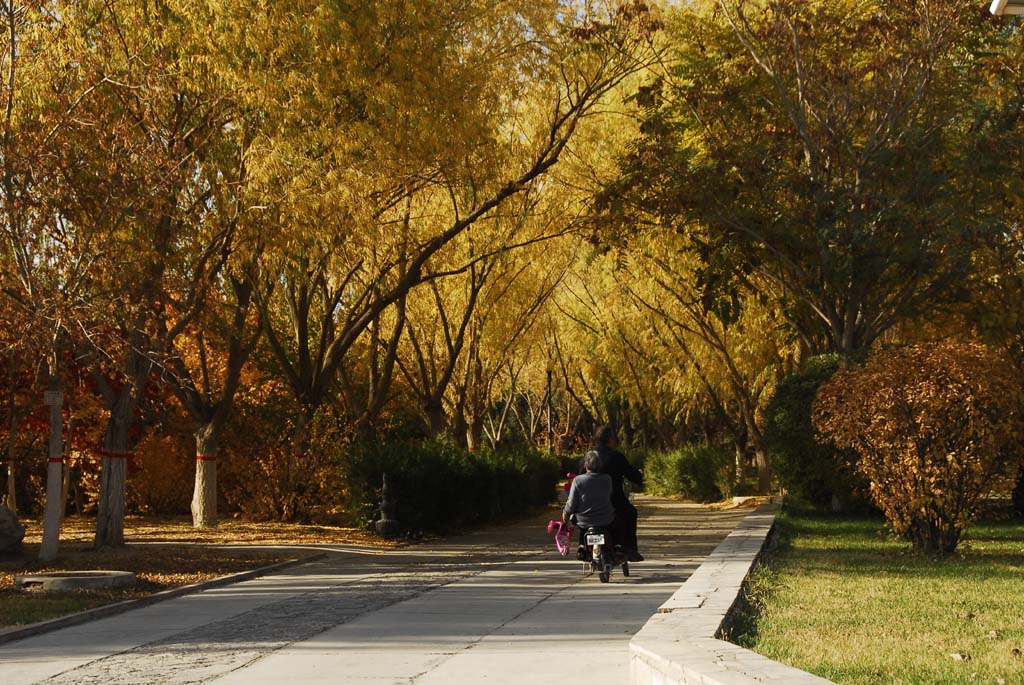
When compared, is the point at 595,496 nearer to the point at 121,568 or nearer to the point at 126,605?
the point at 126,605

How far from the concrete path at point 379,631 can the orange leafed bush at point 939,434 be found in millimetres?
3022

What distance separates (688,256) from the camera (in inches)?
1255

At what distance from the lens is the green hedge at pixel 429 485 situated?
23.2 m

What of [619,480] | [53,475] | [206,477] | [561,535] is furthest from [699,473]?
[53,475]

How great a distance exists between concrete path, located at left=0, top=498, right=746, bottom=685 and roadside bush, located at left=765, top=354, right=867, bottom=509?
7.60 metres

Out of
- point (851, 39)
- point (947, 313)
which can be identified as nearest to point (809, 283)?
point (947, 313)

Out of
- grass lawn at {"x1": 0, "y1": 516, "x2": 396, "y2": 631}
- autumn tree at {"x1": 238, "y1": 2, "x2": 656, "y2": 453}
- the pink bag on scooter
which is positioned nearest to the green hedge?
grass lawn at {"x1": 0, "y1": 516, "x2": 396, "y2": 631}

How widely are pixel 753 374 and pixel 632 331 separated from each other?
6281mm

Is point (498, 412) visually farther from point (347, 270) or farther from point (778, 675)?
point (778, 675)

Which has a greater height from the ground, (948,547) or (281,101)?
(281,101)

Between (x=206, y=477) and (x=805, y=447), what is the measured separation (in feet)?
39.9

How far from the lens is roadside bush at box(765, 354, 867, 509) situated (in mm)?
23875

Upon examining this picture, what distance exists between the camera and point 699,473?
41625 millimetres

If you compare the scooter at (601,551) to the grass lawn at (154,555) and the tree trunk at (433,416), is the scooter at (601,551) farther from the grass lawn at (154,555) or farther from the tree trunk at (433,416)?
the tree trunk at (433,416)
